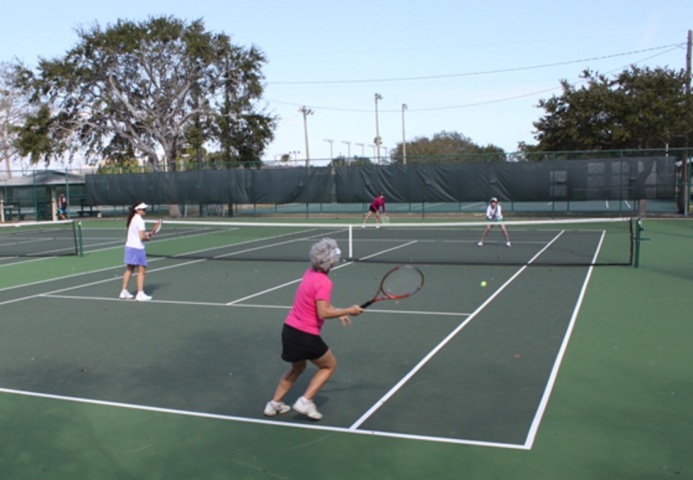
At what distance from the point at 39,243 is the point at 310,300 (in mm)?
19958

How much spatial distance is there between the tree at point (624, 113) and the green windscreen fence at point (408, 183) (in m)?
4.10

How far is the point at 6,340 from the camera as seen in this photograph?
8.17 metres

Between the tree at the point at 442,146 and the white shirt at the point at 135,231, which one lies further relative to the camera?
the tree at the point at 442,146

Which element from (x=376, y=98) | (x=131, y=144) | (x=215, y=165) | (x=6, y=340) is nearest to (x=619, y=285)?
(x=6, y=340)

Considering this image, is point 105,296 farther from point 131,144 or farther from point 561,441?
point 131,144

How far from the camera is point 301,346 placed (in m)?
4.93

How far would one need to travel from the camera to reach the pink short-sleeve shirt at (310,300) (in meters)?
4.88

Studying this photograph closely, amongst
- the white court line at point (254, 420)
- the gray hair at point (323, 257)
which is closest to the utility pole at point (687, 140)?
the white court line at point (254, 420)

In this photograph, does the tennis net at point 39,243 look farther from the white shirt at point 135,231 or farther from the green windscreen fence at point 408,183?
the green windscreen fence at point 408,183

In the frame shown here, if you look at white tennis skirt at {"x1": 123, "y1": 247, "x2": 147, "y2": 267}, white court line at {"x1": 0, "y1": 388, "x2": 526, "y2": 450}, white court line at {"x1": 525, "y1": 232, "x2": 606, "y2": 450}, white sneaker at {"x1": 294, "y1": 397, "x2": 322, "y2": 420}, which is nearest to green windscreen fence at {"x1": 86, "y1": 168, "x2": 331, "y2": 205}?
white tennis skirt at {"x1": 123, "y1": 247, "x2": 147, "y2": 267}

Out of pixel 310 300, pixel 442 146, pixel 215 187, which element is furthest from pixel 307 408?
pixel 442 146

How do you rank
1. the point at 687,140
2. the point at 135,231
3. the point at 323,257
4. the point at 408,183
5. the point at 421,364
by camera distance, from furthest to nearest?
the point at 687,140 → the point at 408,183 → the point at 135,231 → the point at 421,364 → the point at 323,257

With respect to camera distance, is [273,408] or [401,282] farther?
[401,282]

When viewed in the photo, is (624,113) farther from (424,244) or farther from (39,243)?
(39,243)
